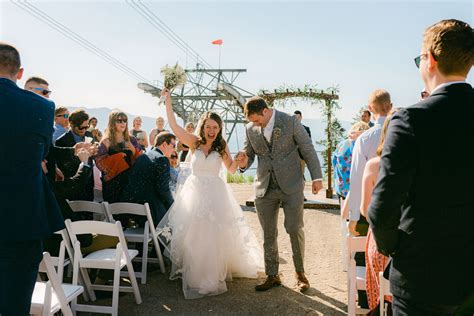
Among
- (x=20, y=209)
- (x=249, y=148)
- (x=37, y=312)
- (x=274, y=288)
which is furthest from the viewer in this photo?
(x=249, y=148)

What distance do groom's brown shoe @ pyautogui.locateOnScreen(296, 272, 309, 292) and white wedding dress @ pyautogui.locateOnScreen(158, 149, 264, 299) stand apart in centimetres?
63

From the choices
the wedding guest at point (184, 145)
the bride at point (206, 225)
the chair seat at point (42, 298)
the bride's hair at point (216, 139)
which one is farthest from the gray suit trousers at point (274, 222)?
the wedding guest at point (184, 145)

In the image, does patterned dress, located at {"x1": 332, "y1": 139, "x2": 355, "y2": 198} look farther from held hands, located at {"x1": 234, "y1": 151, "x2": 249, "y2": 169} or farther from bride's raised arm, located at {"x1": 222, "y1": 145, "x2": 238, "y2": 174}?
bride's raised arm, located at {"x1": 222, "y1": 145, "x2": 238, "y2": 174}

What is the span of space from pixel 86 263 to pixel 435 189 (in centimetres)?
325

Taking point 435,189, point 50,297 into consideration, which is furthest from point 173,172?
point 435,189

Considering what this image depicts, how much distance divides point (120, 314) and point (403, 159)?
335 centimetres

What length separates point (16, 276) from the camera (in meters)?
2.25

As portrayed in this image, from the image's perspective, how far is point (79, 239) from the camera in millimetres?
3943

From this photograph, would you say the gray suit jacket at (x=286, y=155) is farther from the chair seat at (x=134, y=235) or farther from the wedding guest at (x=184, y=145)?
the wedding guest at (x=184, y=145)

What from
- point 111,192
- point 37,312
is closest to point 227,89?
point 111,192

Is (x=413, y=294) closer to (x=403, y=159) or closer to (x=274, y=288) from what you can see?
(x=403, y=159)

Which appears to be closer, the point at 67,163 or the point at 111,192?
the point at 67,163

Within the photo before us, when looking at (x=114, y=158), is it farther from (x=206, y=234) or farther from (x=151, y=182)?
(x=206, y=234)

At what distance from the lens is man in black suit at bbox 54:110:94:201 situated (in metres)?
3.98
